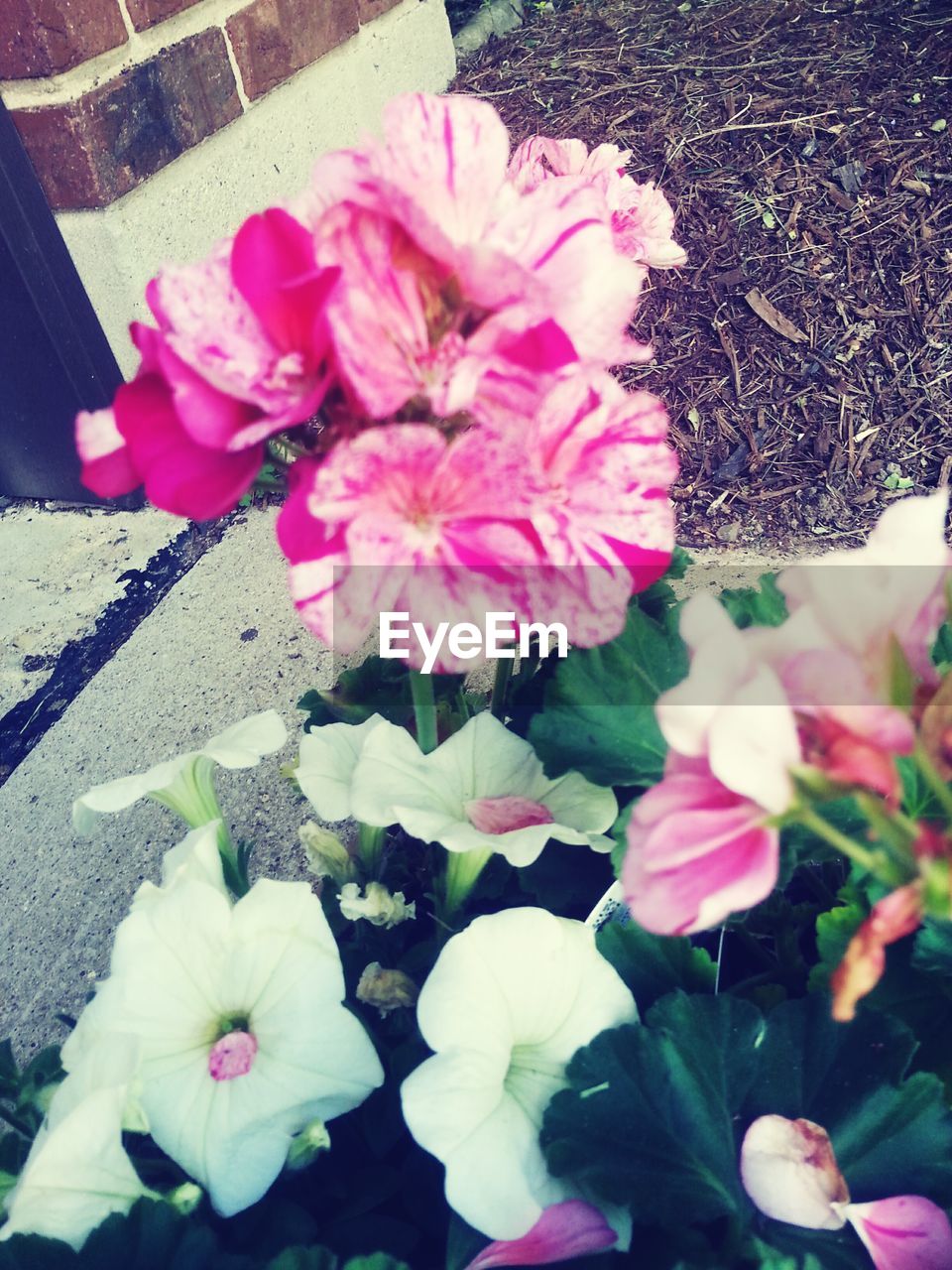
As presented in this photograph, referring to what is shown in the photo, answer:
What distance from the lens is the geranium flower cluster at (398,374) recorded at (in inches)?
13.7

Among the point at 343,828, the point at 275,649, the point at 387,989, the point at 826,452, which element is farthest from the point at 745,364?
the point at 387,989

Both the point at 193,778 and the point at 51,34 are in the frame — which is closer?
the point at 193,778

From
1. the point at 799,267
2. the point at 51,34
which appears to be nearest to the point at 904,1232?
the point at 51,34

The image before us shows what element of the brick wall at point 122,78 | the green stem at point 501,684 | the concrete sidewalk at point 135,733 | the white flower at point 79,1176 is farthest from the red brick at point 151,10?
the white flower at point 79,1176

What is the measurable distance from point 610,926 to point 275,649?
1.07 metres

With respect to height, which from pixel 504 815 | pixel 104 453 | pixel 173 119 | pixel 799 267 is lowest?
pixel 799 267

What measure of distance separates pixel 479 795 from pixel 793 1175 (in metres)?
0.27

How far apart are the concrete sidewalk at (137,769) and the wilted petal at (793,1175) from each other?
0.85m

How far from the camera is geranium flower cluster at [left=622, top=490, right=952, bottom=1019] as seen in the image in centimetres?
30

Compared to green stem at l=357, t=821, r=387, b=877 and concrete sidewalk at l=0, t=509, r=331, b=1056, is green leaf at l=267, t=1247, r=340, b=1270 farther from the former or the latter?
concrete sidewalk at l=0, t=509, r=331, b=1056

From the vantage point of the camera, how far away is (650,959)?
61 cm

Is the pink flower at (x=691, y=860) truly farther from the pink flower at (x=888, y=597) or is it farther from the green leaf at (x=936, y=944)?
the green leaf at (x=936, y=944)

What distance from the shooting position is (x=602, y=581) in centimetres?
42

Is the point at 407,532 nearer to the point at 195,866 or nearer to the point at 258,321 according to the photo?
the point at 258,321
